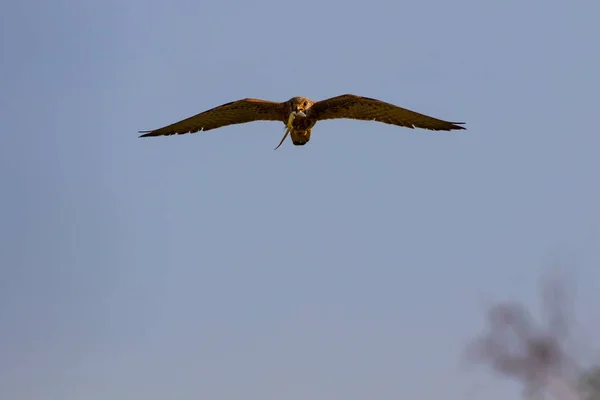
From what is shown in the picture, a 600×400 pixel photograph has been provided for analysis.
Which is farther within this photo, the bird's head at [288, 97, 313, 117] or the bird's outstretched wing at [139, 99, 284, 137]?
the bird's outstretched wing at [139, 99, 284, 137]

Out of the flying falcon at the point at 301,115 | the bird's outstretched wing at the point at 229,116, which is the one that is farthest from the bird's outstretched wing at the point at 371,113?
the bird's outstretched wing at the point at 229,116

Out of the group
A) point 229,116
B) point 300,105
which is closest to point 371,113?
point 300,105

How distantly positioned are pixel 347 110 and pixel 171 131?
7778 mm

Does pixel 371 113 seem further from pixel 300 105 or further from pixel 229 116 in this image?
pixel 229 116

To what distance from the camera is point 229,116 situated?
5928cm

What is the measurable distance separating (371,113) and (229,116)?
615 centimetres

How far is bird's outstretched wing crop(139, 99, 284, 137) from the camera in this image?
58.2 metres

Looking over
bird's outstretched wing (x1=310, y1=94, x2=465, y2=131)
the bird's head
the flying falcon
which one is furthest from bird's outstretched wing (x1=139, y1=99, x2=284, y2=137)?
bird's outstretched wing (x1=310, y1=94, x2=465, y2=131)

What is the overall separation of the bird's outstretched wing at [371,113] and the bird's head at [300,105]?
0.30 m

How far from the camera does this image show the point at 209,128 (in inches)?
2351

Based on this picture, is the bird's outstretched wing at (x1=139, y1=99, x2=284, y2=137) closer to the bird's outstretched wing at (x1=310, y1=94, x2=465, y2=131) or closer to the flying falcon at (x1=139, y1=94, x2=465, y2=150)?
the flying falcon at (x1=139, y1=94, x2=465, y2=150)

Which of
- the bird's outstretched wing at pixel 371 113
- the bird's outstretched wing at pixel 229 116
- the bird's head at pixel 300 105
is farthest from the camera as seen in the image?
the bird's outstretched wing at pixel 229 116

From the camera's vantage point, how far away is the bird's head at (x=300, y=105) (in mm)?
56344

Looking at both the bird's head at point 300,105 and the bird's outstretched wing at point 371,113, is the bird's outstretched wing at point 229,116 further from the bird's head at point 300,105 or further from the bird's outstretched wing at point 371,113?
the bird's outstretched wing at point 371,113
